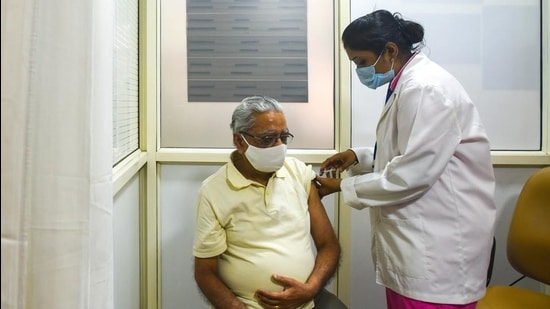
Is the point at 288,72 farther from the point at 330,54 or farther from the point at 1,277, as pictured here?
the point at 1,277

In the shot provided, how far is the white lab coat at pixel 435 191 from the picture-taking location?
1504mm

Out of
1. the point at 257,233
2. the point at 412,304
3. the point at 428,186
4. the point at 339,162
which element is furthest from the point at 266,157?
the point at 412,304

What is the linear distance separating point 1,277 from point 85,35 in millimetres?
371

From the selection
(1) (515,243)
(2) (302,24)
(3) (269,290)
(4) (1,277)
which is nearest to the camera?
(4) (1,277)

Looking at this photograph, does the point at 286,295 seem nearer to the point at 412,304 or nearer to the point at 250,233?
the point at 250,233

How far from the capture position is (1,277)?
2.30 feet

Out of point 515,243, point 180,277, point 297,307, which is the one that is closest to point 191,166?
point 180,277

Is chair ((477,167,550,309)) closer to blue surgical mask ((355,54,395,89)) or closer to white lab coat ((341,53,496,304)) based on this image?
white lab coat ((341,53,496,304))

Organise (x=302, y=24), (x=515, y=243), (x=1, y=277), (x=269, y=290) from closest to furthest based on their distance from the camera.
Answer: (x=1, y=277), (x=269, y=290), (x=515, y=243), (x=302, y=24)

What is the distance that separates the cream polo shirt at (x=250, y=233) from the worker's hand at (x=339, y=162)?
276 mm

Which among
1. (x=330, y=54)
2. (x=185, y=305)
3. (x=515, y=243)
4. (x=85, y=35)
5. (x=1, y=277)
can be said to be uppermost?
(x=330, y=54)

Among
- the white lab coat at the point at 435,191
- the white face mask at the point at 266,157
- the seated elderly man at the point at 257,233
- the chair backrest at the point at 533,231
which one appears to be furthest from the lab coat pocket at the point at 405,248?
the chair backrest at the point at 533,231

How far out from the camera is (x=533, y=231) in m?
1.99

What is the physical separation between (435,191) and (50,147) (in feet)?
3.78
